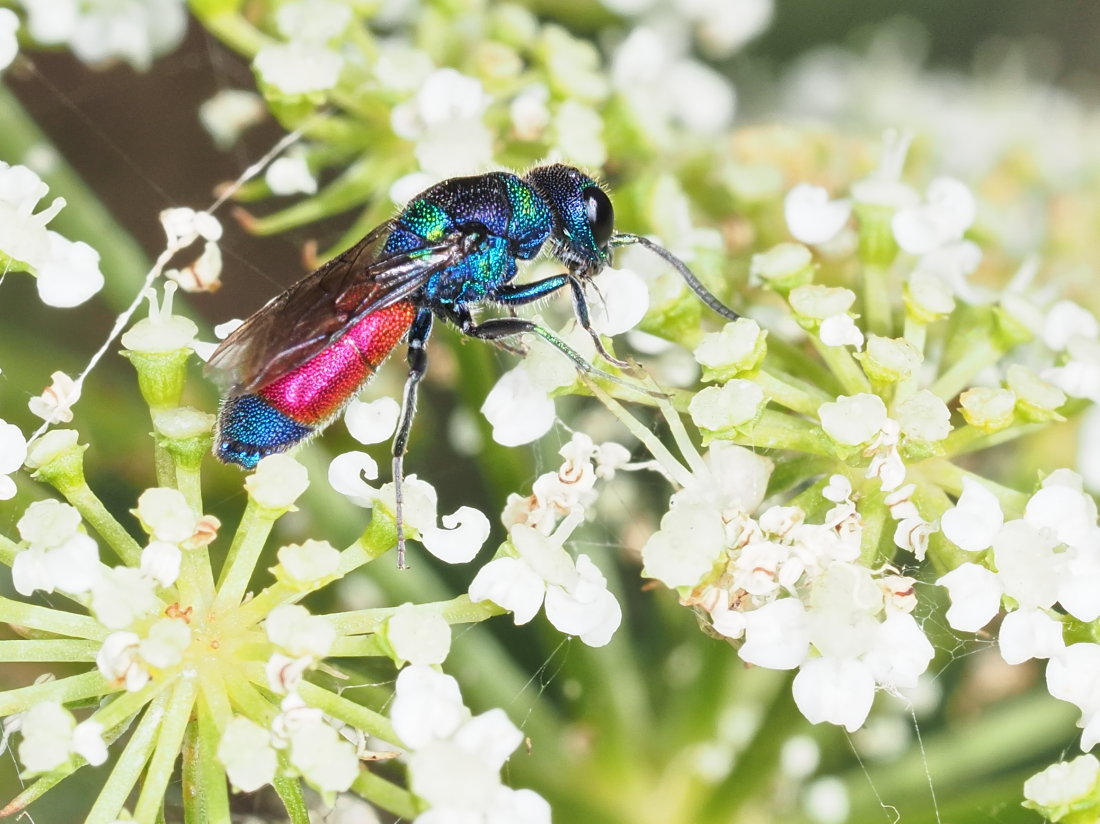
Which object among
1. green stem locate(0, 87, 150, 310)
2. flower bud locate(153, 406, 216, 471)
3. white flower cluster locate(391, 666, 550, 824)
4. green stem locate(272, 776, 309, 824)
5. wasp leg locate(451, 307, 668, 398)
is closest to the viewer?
white flower cluster locate(391, 666, 550, 824)

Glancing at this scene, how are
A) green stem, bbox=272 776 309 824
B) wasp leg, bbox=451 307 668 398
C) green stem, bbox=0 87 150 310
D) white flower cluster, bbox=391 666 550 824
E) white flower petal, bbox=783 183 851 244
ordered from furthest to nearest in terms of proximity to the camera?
green stem, bbox=0 87 150 310 < white flower petal, bbox=783 183 851 244 < wasp leg, bbox=451 307 668 398 < green stem, bbox=272 776 309 824 < white flower cluster, bbox=391 666 550 824

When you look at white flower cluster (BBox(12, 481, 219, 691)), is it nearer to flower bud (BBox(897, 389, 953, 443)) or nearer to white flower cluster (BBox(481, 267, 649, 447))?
white flower cluster (BBox(481, 267, 649, 447))

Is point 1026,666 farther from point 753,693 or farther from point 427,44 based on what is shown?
point 427,44

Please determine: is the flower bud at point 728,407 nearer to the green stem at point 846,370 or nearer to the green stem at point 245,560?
the green stem at point 846,370

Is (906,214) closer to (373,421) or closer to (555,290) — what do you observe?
(555,290)

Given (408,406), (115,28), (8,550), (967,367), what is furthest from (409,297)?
(115,28)

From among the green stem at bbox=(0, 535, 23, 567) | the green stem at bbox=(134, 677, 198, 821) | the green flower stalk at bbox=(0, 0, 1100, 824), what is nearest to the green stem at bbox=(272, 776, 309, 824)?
the green flower stalk at bbox=(0, 0, 1100, 824)
